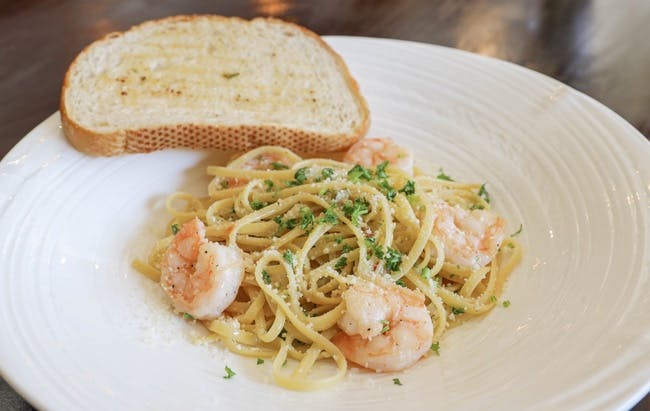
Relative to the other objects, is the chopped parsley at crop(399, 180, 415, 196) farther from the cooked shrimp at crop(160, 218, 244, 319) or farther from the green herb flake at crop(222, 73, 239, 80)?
the green herb flake at crop(222, 73, 239, 80)

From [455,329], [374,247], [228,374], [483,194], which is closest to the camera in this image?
[228,374]

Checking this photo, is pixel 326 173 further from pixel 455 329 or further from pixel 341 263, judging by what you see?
pixel 455 329

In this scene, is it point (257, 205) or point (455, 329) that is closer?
point (455, 329)

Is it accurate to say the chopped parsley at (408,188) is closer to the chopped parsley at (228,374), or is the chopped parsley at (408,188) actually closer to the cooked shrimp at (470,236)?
the cooked shrimp at (470,236)

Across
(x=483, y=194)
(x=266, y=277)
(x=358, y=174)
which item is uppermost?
(x=358, y=174)

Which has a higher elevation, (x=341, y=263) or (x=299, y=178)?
(x=299, y=178)

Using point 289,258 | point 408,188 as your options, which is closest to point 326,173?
point 408,188

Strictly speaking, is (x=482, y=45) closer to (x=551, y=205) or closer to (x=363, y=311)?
(x=551, y=205)

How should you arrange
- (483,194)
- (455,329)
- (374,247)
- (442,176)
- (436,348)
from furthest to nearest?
1. (442,176)
2. (483,194)
3. (374,247)
4. (455,329)
5. (436,348)
